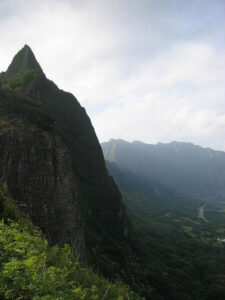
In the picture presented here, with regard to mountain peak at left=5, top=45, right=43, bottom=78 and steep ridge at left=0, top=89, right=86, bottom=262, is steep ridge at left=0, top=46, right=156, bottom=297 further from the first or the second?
mountain peak at left=5, top=45, right=43, bottom=78

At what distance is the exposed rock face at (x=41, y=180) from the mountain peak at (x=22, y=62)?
65.3 meters

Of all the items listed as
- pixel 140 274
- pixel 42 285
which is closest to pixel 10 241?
pixel 42 285

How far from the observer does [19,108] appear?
109ft

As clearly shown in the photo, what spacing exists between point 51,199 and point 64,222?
10.5 ft

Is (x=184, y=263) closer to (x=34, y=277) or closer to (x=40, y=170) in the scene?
(x=40, y=170)

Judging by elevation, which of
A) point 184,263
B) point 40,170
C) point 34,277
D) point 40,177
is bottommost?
point 184,263

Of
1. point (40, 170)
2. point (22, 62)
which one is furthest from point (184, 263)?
point (22, 62)

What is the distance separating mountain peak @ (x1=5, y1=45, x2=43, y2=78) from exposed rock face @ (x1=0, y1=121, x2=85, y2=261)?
65318 millimetres

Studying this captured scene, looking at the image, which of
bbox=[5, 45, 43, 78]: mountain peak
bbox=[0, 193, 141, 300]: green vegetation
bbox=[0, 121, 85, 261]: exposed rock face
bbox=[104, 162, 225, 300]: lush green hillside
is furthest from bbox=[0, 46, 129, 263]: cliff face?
bbox=[5, 45, 43, 78]: mountain peak

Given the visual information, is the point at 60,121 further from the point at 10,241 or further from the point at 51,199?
the point at 10,241

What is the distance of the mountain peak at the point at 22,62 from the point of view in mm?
82875

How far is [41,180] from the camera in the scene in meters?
25.3

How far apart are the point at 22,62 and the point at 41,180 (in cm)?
7792

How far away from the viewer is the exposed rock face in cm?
2281
